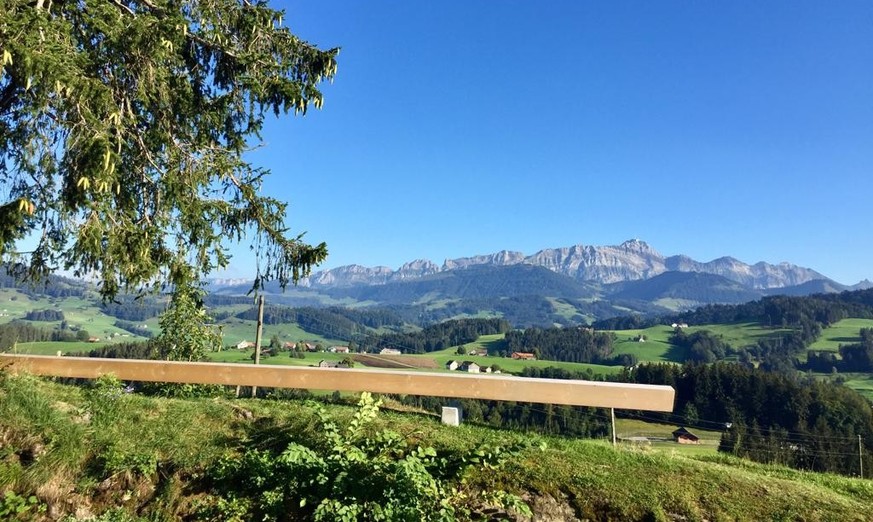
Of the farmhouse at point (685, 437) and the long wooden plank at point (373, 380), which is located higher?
the long wooden plank at point (373, 380)

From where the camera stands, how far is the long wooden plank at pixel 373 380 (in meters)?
8.98

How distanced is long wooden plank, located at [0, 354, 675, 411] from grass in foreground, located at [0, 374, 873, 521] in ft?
2.36

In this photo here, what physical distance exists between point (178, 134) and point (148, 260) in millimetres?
3509

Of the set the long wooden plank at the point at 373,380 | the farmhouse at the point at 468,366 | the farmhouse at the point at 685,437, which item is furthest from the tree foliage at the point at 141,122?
the farmhouse at the point at 468,366

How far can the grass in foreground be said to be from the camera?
704 centimetres

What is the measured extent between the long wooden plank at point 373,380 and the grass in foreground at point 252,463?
28.4 inches

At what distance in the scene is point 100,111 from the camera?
321 inches

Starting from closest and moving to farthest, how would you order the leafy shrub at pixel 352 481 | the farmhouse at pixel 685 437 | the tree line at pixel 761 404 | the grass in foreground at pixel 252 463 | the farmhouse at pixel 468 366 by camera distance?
1. the leafy shrub at pixel 352 481
2. the grass in foreground at pixel 252 463
3. the farmhouse at pixel 685 437
4. the tree line at pixel 761 404
5. the farmhouse at pixel 468 366

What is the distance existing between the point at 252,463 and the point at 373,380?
9.47ft

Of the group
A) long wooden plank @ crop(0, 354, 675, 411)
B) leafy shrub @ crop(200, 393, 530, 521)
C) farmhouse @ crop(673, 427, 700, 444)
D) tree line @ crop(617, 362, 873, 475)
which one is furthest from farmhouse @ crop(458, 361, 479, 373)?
leafy shrub @ crop(200, 393, 530, 521)

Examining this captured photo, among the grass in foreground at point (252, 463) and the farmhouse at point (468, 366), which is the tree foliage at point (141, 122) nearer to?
the grass in foreground at point (252, 463)

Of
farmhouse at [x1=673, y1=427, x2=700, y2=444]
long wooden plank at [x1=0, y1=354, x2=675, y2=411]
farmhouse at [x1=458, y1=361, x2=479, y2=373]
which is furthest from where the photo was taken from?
farmhouse at [x1=458, y1=361, x2=479, y2=373]

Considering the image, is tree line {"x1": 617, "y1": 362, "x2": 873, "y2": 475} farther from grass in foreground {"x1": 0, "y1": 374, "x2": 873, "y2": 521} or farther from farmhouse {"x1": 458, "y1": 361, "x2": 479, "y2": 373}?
grass in foreground {"x1": 0, "y1": 374, "x2": 873, "y2": 521}

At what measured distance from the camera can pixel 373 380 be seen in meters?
9.88
